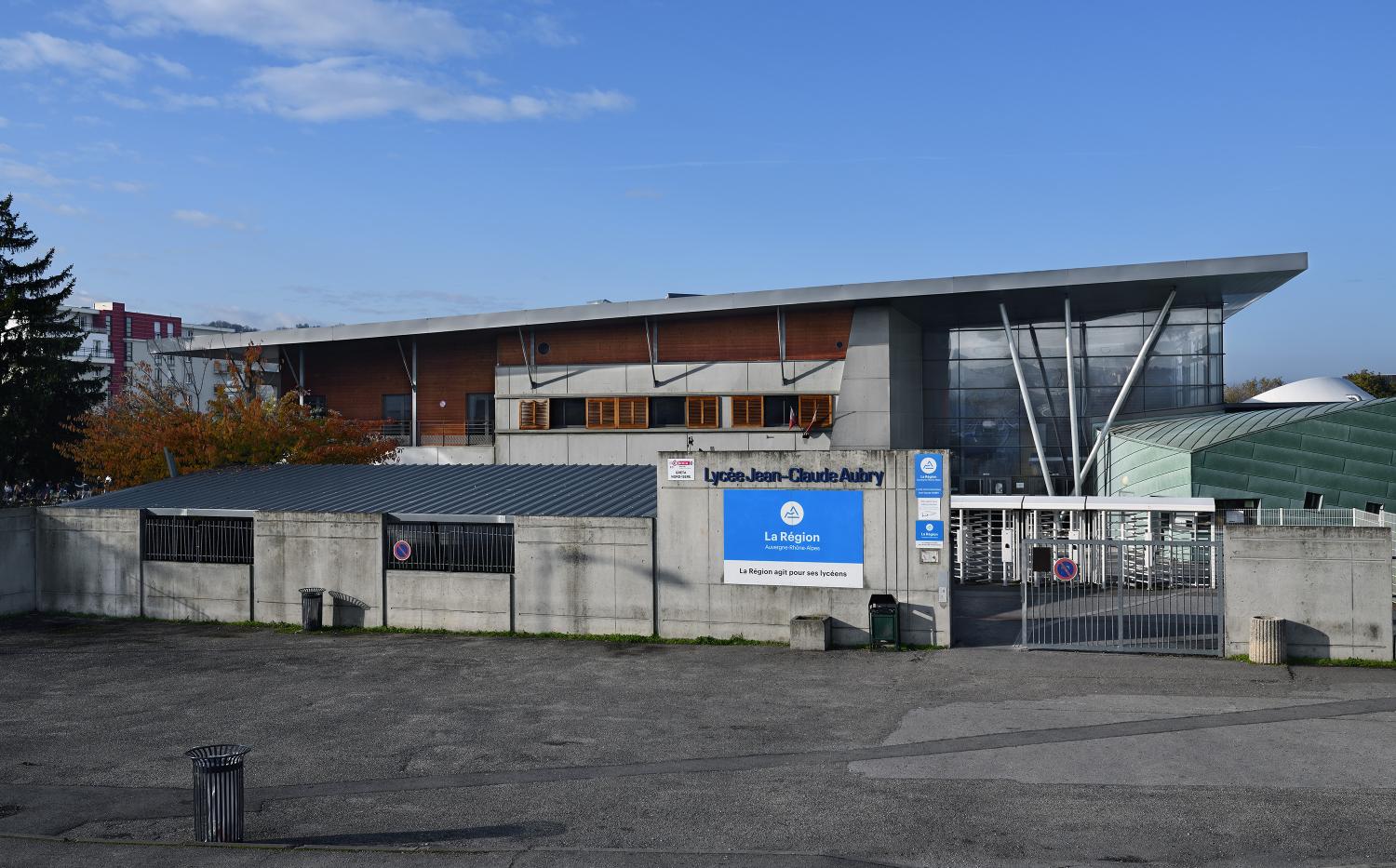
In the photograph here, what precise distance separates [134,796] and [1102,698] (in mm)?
14444

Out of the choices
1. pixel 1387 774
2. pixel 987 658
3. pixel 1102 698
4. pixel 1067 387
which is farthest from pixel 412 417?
pixel 1387 774

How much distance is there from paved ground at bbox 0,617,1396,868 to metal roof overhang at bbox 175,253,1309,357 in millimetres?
23747

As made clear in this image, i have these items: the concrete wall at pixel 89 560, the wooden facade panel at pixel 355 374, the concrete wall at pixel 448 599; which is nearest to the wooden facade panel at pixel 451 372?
the wooden facade panel at pixel 355 374

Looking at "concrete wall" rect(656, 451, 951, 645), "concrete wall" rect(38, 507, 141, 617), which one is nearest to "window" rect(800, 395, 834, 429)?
"concrete wall" rect(656, 451, 951, 645)

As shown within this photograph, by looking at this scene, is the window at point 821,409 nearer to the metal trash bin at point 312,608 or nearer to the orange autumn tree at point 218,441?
the orange autumn tree at point 218,441

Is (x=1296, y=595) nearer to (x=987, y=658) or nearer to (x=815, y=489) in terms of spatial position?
(x=987, y=658)

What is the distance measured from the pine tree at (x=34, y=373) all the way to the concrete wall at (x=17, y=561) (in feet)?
81.4

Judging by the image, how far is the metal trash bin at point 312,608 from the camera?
82.7 ft

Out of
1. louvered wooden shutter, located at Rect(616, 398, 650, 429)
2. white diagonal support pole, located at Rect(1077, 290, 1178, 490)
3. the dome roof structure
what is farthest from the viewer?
the dome roof structure

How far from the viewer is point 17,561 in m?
28.1

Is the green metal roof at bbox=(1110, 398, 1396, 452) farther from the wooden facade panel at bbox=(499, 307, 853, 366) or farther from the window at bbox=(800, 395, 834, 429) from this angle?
the wooden facade panel at bbox=(499, 307, 853, 366)

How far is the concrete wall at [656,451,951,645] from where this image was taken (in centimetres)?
2195

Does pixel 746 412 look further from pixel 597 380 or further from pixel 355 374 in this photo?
pixel 355 374

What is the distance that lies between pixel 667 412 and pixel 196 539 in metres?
23.5
